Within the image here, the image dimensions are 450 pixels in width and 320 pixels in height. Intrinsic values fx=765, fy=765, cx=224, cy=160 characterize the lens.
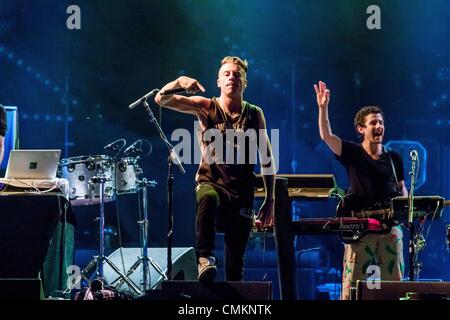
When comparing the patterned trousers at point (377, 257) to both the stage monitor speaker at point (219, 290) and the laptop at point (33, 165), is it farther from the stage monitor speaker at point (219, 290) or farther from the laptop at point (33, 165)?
the laptop at point (33, 165)

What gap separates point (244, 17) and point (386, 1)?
1966 mm

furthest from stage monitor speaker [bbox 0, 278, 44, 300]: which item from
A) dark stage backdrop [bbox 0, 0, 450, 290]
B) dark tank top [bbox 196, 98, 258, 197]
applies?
dark stage backdrop [bbox 0, 0, 450, 290]

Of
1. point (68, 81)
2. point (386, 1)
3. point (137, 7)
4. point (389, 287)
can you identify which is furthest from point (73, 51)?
point (389, 287)

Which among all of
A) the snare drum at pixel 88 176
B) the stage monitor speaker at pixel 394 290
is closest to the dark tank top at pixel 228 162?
the stage monitor speaker at pixel 394 290

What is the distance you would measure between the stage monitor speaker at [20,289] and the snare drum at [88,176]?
4056 millimetres

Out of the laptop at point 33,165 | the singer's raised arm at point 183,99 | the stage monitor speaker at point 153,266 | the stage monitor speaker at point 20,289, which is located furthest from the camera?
the stage monitor speaker at point 153,266

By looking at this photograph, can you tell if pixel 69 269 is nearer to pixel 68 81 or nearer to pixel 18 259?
pixel 18 259

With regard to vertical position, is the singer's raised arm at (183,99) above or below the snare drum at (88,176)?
above

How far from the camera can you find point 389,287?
4.82m

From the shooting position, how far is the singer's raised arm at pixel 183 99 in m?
5.42

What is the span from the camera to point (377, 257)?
6312 mm

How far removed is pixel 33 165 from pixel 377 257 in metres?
3.25

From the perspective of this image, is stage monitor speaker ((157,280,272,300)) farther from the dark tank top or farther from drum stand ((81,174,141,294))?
drum stand ((81,174,141,294))

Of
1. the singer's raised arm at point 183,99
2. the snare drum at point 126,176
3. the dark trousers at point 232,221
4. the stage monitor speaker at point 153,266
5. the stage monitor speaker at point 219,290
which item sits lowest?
the stage monitor speaker at point 153,266
